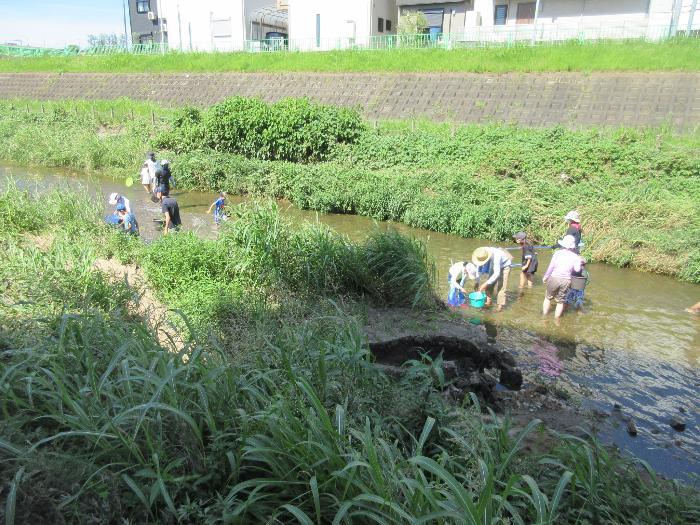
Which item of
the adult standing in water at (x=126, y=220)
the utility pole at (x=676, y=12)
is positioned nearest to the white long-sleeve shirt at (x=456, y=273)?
the adult standing in water at (x=126, y=220)

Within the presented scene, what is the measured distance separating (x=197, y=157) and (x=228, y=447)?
52.8ft

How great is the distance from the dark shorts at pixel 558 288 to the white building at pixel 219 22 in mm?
30955

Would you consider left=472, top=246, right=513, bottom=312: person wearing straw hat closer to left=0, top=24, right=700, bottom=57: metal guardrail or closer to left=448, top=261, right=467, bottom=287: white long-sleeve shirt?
left=448, top=261, right=467, bottom=287: white long-sleeve shirt

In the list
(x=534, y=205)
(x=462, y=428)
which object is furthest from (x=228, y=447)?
(x=534, y=205)

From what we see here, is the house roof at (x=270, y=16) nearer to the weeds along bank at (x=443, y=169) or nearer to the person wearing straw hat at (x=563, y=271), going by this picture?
the weeds along bank at (x=443, y=169)

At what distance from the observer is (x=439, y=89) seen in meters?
22.2

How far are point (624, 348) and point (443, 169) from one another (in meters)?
8.81

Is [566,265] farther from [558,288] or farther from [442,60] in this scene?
[442,60]

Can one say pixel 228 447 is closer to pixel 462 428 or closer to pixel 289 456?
pixel 289 456

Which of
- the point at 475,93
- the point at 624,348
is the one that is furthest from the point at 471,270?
the point at 475,93

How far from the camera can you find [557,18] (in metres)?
26.7

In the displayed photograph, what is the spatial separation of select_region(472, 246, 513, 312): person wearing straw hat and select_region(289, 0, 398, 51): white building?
80.3ft

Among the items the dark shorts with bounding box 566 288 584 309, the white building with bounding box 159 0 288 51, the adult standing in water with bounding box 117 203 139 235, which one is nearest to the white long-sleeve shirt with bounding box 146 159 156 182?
the adult standing in water with bounding box 117 203 139 235

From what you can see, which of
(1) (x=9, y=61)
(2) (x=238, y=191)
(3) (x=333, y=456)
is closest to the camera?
(3) (x=333, y=456)
